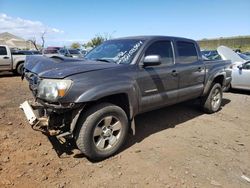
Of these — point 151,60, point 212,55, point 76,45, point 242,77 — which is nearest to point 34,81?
point 151,60

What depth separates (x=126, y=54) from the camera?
4.48m

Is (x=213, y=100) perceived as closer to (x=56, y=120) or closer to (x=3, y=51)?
(x=56, y=120)

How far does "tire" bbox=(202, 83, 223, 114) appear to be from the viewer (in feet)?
21.4

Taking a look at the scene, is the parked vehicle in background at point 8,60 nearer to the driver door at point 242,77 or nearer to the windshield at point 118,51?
the windshield at point 118,51

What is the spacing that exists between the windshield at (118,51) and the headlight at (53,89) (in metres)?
1.23

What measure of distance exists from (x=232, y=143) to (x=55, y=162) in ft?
10.3

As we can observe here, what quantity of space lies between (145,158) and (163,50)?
2107 millimetres

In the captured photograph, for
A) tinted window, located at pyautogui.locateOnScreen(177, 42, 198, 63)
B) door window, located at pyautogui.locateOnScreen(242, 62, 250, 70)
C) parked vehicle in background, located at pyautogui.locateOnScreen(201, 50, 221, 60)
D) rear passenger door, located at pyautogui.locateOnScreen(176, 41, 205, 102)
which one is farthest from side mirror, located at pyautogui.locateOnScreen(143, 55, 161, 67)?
door window, located at pyautogui.locateOnScreen(242, 62, 250, 70)

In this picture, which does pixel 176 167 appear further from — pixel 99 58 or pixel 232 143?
pixel 99 58

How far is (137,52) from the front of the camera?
4449 mm

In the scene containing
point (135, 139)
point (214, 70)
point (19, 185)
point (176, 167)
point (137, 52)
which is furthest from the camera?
point (214, 70)

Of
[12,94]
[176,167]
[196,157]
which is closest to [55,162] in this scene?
[176,167]

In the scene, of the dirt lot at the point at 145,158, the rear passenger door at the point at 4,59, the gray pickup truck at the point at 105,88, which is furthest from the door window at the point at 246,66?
the rear passenger door at the point at 4,59

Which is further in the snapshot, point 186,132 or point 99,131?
point 186,132
